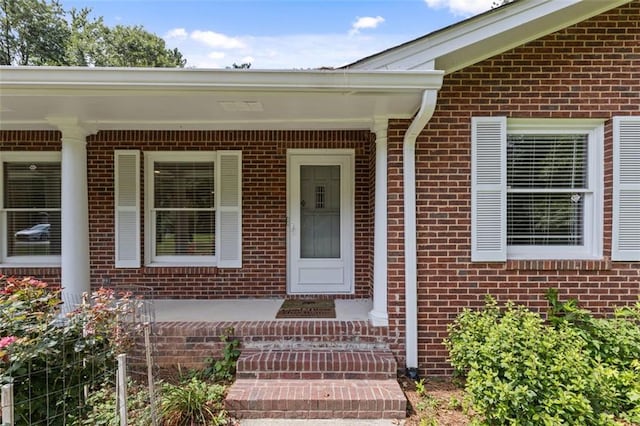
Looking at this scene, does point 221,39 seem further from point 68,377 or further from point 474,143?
point 68,377

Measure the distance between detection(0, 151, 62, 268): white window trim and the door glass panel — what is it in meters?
3.24

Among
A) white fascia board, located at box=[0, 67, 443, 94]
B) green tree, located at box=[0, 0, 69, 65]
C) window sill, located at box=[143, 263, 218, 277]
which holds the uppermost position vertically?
green tree, located at box=[0, 0, 69, 65]

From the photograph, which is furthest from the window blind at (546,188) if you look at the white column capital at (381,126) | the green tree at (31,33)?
the green tree at (31,33)

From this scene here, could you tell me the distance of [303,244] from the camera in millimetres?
4699

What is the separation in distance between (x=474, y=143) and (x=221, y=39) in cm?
1140

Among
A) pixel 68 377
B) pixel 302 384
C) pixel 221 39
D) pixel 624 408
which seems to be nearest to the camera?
pixel 68 377

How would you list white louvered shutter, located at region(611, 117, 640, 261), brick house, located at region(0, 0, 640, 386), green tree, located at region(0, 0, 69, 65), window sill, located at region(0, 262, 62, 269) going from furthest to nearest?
1. green tree, located at region(0, 0, 69, 65)
2. window sill, located at region(0, 262, 62, 269)
3. white louvered shutter, located at region(611, 117, 640, 261)
4. brick house, located at region(0, 0, 640, 386)

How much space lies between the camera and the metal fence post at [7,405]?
1898mm

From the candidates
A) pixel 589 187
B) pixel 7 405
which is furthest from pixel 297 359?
pixel 589 187

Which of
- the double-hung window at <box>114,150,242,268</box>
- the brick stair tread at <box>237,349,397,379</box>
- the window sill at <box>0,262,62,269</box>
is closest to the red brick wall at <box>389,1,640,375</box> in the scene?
the brick stair tread at <box>237,349,397,379</box>

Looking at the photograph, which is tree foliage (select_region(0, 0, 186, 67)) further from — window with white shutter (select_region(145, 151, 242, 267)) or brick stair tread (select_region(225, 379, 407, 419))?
brick stair tread (select_region(225, 379, 407, 419))

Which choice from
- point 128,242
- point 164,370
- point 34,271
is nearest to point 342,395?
point 164,370

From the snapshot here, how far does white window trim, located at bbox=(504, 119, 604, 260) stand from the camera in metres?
3.42

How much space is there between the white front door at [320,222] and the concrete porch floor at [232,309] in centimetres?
38
